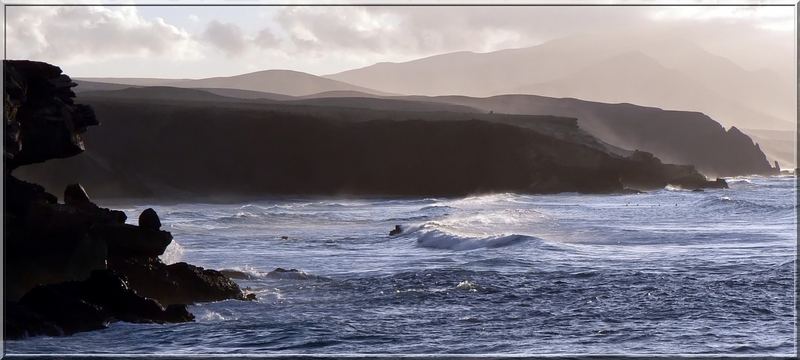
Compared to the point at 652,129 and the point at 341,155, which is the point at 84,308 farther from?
the point at 652,129

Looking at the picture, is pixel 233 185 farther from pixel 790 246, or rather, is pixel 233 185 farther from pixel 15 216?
pixel 15 216

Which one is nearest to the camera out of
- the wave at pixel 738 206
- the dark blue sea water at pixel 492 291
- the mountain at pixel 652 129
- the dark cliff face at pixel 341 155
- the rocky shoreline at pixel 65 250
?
the dark blue sea water at pixel 492 291

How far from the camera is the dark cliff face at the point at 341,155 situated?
3605 inches

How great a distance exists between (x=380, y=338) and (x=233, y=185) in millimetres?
73799

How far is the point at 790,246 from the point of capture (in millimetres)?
34250

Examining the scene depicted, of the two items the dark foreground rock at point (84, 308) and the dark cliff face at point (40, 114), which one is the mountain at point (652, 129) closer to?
the dark cliff face at point (40, 114)

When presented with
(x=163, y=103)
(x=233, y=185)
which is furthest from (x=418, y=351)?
(x=163, y=103)

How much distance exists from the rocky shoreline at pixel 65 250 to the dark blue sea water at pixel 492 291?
2.29 ft

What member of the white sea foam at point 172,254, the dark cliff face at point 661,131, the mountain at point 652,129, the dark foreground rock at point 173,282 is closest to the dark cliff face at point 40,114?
the dark foreground rock at point 173,282

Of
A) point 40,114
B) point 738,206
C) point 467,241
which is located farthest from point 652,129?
point 40,114

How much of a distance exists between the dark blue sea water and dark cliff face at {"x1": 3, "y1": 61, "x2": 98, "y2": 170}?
13.9ft

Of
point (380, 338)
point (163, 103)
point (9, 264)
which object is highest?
point (163, 103)

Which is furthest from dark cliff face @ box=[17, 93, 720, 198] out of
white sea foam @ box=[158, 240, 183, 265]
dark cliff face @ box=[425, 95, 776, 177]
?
white sea foam @ box=[158, 240, 183, 265]

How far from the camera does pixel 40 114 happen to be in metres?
21.7
